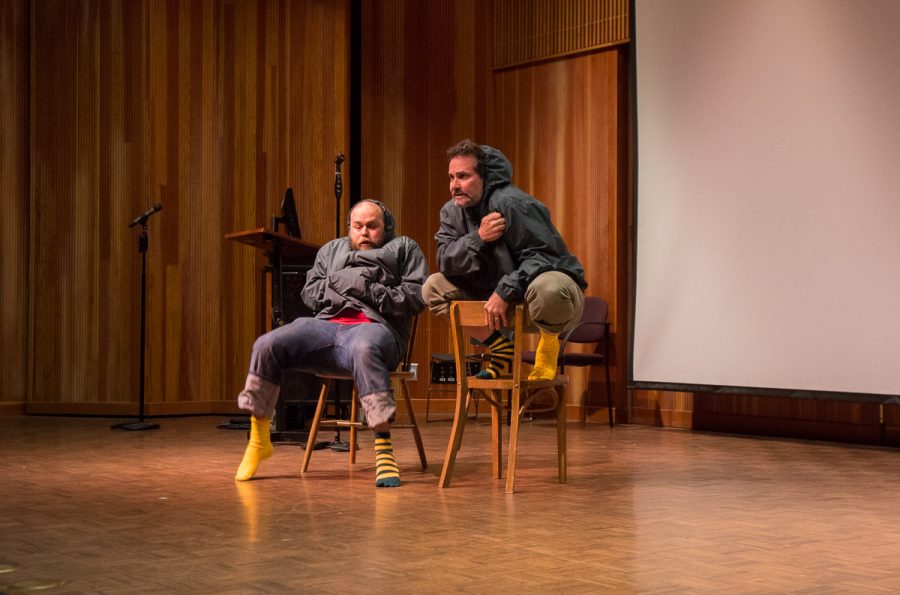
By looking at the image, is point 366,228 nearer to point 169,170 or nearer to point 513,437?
point 513,437

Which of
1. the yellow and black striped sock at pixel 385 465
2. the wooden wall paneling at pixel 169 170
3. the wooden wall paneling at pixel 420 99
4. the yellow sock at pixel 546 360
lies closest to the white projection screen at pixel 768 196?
the wooden wall paneling at pixel 420 99

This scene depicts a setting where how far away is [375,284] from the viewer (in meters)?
3.95

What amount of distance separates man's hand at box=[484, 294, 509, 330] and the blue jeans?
0.45 metres

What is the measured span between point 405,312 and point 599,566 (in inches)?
71.0

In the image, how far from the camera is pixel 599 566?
2342 mm

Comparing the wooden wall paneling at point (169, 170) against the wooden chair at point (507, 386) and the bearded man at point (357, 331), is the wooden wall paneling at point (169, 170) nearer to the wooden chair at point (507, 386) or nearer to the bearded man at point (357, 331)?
the bearded man at point (357, 331)

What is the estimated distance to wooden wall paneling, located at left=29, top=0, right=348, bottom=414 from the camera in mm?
6953

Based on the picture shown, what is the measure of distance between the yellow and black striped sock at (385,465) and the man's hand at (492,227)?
785 mm

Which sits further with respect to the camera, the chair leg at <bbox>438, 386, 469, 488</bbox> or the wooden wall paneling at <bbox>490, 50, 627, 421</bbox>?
the wooden wall paneling at <bbox>490, 50, 627, 421</bbox>

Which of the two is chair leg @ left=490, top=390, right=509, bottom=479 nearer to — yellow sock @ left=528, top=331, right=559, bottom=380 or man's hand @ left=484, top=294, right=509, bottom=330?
yellow sock @ left=528, top=331, right=559, bottom=380

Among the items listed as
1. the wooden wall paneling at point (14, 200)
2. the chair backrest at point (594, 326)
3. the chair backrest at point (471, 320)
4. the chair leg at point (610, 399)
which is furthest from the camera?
the wooden wall paneling at point (14, 200)

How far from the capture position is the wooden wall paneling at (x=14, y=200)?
23.2 ft

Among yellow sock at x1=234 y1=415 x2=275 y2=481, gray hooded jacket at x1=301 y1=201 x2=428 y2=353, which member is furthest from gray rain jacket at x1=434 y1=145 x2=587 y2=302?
yellow sock at x1=234 y1=415 x2=275 y2=481

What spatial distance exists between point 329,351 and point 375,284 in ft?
1.07
